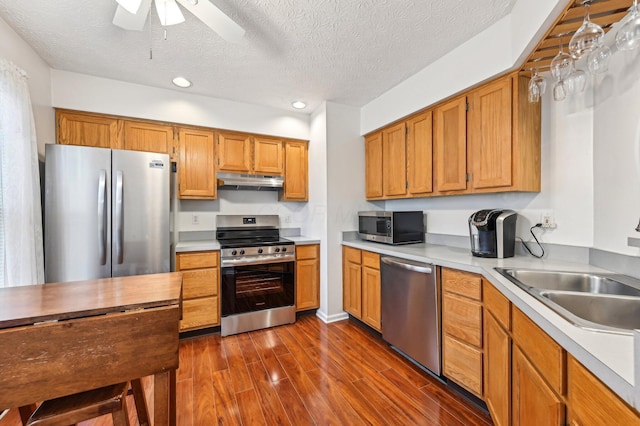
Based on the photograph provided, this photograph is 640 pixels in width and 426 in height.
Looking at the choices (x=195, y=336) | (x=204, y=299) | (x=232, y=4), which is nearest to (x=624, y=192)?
(x=232, y=4)

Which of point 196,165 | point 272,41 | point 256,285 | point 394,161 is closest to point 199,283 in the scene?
point 256,285

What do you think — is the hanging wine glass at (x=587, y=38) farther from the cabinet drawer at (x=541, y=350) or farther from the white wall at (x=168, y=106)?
the white wall at (x=168, y=106)

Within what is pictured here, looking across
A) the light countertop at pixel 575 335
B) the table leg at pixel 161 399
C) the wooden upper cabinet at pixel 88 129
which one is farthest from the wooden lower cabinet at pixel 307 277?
the wooden upper cabinet at pixel 88 129

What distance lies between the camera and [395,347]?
2375 millimetres

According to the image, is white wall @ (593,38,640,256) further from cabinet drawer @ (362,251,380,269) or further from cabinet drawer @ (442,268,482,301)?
cabinet drawer @ (362,251,380,269)

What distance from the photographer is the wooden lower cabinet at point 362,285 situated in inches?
101

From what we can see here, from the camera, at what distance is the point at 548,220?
1838 mm

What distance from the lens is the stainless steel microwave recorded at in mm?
2574

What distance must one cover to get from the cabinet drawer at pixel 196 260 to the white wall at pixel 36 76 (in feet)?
4.83

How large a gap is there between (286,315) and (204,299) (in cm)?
92

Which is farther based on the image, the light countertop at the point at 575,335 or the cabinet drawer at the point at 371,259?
the cabinet drawer at the point at 371,259

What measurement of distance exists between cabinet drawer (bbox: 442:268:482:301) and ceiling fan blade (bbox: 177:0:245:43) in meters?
2.16

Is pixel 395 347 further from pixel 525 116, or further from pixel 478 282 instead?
pixel 525 116

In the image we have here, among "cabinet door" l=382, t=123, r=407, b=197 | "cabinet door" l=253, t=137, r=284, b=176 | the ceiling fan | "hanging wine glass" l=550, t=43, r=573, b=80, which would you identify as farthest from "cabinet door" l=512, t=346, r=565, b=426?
"cabinet door" l=253, t=137, r=284, b=176
